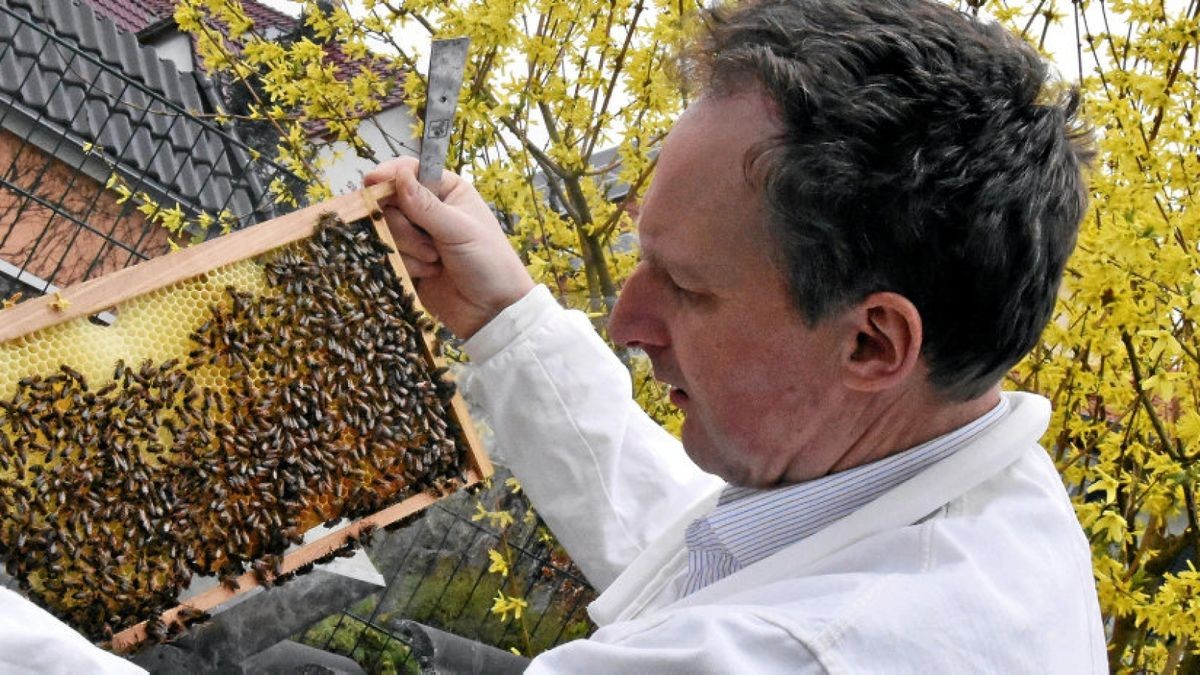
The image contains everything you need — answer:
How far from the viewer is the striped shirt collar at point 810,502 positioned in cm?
185

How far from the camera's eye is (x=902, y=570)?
171 cm

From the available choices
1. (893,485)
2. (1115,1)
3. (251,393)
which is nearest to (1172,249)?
(1115,1)

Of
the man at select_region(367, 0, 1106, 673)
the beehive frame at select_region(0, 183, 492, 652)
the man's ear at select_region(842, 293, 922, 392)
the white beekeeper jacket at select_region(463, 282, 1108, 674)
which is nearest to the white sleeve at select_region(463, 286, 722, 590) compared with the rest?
the beehive frame at select_region(0, 183, 492, 652)

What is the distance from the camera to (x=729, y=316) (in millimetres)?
1846

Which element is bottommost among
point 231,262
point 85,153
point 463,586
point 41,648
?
point 463,586

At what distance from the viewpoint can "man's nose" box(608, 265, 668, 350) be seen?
1954 millimetres

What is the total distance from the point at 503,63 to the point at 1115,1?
6.79 ft

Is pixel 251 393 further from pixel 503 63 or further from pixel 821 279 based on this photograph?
pixel 503 63

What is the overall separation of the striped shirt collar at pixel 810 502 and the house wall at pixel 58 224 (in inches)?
387

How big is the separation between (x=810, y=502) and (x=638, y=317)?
1.18ft

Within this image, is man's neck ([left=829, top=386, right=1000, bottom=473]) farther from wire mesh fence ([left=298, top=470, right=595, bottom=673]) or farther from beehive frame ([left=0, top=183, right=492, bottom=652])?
wire mesh fence ([left=298, top=470, right=595, bottom=673])

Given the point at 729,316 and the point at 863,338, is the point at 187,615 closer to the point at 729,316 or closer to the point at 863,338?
the point at 729,316

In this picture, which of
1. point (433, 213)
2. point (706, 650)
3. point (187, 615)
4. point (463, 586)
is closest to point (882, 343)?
point (706, 650)

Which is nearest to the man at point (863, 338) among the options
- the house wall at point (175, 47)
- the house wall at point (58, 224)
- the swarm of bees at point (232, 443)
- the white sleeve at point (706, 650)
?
the white sleeve at point (706, 650)
